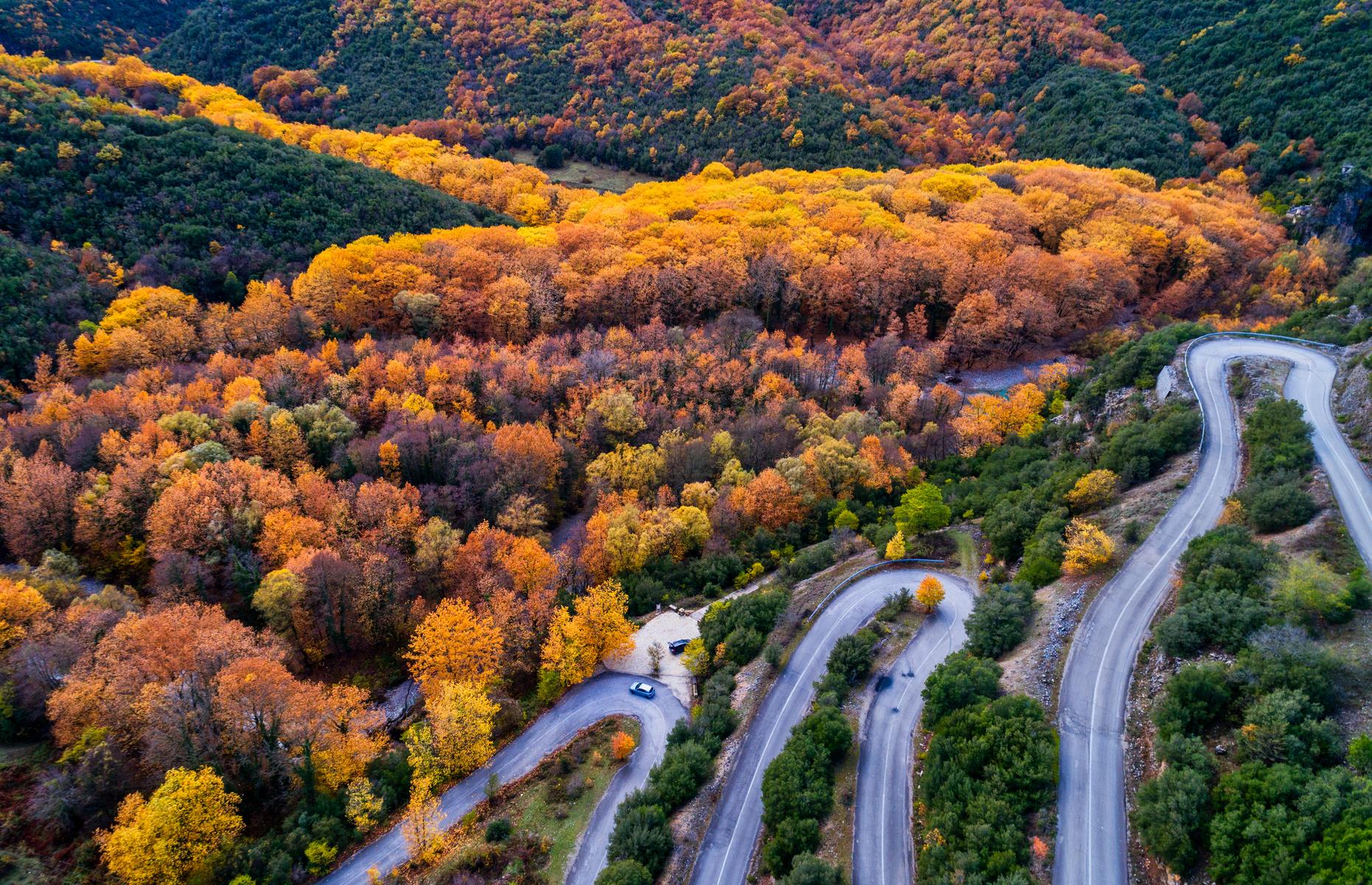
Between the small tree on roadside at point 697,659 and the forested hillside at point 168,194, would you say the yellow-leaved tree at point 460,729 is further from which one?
the forested hillside at point 168,194

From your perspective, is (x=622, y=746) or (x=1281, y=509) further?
(x=622, y=746)

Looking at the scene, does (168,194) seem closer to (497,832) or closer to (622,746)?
(497,832)

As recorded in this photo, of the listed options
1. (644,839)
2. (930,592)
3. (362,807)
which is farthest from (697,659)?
(362,807)

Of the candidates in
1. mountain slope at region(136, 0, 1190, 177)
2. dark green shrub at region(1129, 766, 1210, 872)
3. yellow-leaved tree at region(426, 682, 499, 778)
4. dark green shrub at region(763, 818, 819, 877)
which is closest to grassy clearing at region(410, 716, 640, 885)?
yellow-leaved tree at region(426, 682, 499, 778)

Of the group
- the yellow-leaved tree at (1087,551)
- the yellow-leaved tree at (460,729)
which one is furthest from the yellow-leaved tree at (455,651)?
the yellow-leaved tree at (1087,551)

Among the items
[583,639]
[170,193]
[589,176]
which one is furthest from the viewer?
[589,176]
